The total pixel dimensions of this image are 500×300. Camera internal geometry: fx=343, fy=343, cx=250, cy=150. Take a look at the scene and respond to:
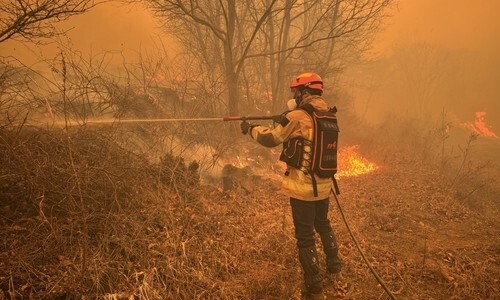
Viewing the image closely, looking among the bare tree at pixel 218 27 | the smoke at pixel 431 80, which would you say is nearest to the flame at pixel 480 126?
the smoke at pixel 431 80

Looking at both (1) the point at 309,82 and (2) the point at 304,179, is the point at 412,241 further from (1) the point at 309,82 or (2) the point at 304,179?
(1) the point at 309,82

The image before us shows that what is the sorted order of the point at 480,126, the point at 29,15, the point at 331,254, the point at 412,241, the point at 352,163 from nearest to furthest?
the point at 29,15 < the point at 331,254 < the point at 412,241 < the point at 352,163 < the point at 480,126

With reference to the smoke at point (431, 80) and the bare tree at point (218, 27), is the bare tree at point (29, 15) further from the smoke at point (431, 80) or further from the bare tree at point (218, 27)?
the smoke at point (431, 80)

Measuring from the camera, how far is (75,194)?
4.07 m

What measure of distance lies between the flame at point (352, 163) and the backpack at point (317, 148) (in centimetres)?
676

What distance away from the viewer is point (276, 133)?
424 cm

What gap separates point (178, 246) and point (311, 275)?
1646 millimetres

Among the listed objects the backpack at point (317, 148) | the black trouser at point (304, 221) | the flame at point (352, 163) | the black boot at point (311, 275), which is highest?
the backpack at point (317, 148)

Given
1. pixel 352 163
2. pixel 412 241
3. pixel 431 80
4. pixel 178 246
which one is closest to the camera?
pixel 178 246

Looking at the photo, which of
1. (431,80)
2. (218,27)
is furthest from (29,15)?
(431,80)

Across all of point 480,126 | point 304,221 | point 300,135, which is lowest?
point 480,126

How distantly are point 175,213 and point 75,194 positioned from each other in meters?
1.38

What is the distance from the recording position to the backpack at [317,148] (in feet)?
13.4

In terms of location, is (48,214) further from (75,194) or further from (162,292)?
(162,292)
